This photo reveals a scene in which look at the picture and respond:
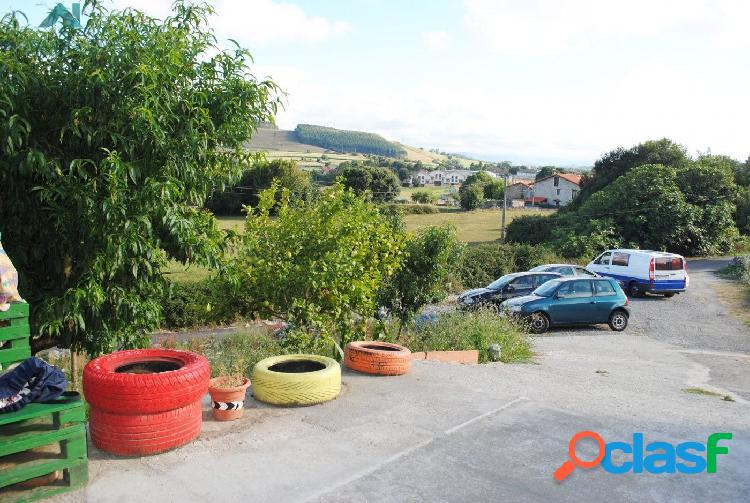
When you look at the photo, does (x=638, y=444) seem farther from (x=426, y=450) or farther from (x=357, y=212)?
(x=357, y=212)

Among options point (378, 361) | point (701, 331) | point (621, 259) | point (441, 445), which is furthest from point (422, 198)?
point (441, 445)

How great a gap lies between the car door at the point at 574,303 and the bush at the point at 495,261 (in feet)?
32.6

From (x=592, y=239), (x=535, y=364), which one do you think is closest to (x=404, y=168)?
(x=592, y=239)

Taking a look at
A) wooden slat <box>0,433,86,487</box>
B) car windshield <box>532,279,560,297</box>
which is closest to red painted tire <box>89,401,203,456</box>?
wooden slat <box>0,433,86,487</box>

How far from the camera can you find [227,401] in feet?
19.7

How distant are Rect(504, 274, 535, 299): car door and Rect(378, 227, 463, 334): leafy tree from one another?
6948mm

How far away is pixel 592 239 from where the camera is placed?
34.6m

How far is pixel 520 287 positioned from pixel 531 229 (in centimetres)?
2315

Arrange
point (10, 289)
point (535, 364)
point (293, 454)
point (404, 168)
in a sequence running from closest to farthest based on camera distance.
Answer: point (10, 289)
point (293, 454)
point (535, 364)
point (404, 168)

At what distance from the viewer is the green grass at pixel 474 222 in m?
50.8

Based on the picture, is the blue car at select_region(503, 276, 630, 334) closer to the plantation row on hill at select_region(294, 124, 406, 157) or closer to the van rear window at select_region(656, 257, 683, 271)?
the van rear window at select_region(656, 257, 683, 271)

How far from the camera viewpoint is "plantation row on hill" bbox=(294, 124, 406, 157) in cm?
17125

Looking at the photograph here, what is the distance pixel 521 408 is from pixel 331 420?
2.22 metres

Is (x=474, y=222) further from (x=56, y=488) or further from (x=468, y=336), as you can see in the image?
(x=56, y=488)
